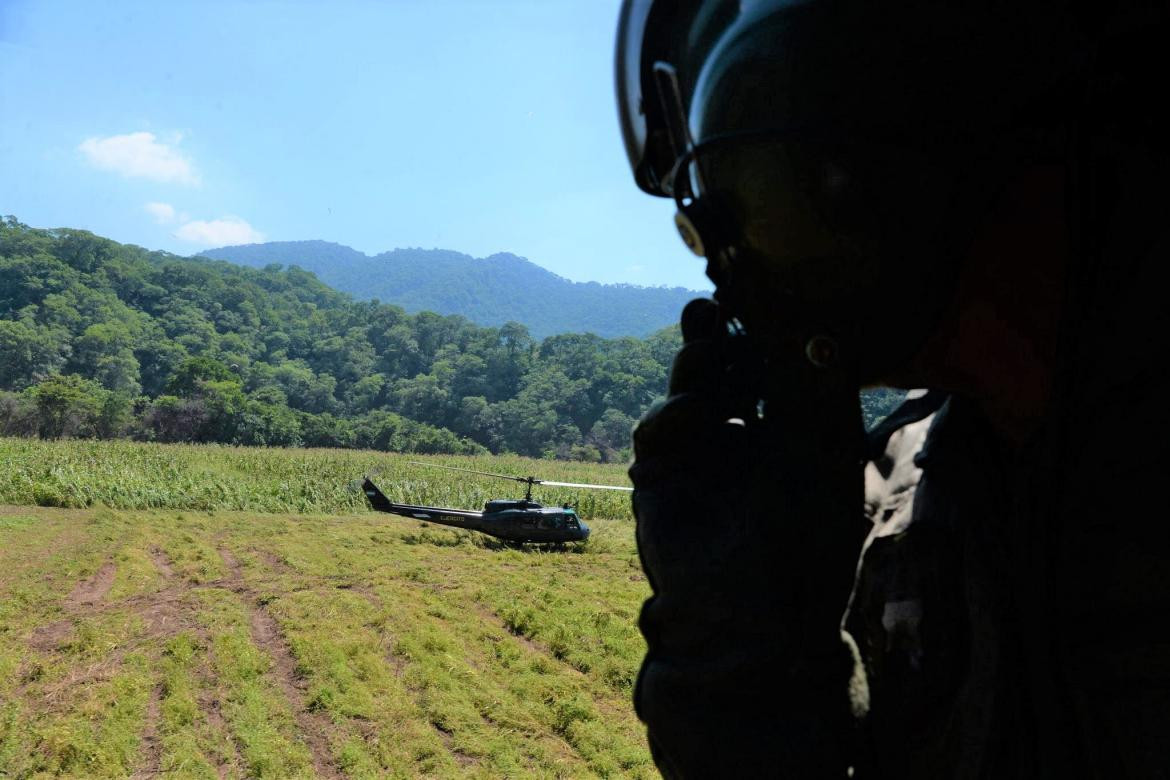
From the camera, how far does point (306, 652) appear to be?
8898mm

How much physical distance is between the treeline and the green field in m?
22.0

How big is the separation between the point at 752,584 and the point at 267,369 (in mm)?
71593

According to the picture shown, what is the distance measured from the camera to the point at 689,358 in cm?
87

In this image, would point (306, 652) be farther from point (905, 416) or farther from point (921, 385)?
point (921, 385)

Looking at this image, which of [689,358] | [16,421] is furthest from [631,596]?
[16,421]

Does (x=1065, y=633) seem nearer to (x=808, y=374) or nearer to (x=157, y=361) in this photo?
(x=808, y=374)

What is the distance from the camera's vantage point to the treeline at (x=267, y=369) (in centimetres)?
4209

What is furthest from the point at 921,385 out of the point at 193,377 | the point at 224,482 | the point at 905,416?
the point at 193,377

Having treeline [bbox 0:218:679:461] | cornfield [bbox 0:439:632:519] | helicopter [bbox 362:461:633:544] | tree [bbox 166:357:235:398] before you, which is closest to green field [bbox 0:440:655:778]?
helicopter [bbox 362:461:633:544]

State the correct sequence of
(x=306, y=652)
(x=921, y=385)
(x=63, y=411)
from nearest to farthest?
(x=921, y=385), (x=306, y=652), (x=63, y=411)

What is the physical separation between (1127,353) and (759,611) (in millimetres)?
387

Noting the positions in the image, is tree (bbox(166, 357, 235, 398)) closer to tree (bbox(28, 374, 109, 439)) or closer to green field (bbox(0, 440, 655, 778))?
tree (bbox(28, 374, 109, 439))

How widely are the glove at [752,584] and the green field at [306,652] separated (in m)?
6.52

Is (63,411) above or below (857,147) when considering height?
below
